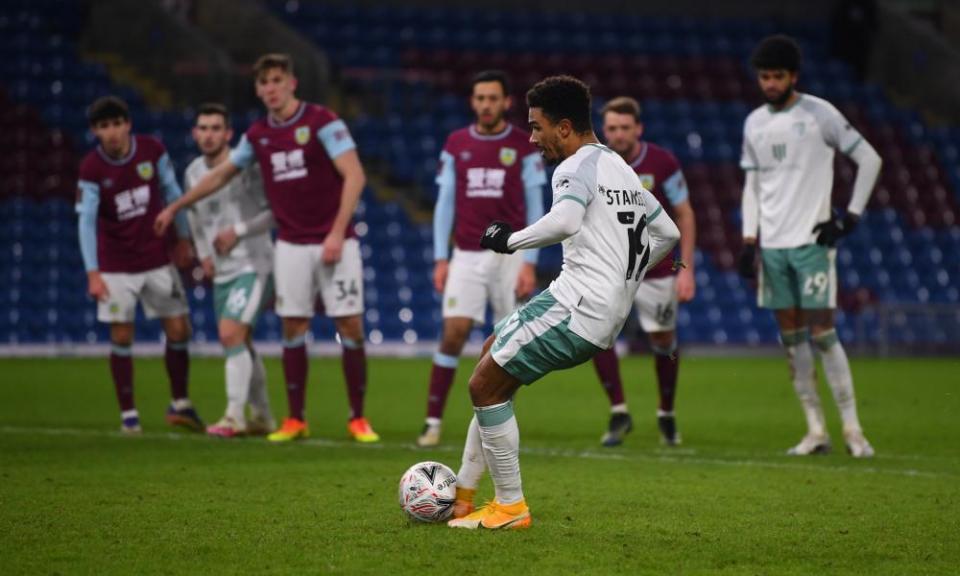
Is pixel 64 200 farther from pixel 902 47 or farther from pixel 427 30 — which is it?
pixel 902 47

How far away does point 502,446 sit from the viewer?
531 centimetres

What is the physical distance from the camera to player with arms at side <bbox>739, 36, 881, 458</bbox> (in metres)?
8.09

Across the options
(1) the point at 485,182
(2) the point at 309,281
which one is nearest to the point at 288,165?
(2) the point at 309,281

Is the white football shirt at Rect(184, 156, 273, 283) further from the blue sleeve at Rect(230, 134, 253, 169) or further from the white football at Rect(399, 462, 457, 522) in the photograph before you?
the white football at Rect(399, 462, 457, 522)

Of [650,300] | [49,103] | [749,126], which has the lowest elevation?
[650,300]

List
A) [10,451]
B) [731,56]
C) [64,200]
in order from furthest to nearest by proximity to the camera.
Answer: [731,56], [64,200], [10,451]

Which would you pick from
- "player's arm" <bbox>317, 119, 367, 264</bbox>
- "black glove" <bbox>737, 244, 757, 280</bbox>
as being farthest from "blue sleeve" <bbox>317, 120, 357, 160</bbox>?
"black glove" <bbox>737, 244, 757, 280</bbox>

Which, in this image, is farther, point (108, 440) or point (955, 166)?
point (955, 166)

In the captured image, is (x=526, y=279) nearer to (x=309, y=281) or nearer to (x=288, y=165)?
(x=309, y=281)

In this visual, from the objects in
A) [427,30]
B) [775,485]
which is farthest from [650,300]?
[427,30]

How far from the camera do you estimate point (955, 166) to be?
23453 millimetres

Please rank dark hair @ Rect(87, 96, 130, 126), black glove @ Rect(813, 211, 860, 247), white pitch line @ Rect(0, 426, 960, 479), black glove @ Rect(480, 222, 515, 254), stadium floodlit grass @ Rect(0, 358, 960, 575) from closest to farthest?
stadium floodlit grass @ Rect(0, 358, 960, 575), black glove @ Rect(480, 222, 515, 254), white pitch line @ Rect(0, 426, 960, 479), black glove @ Rect(813, 211, 860, 247), dark hair @ Rect(87, 96, 130, 126)

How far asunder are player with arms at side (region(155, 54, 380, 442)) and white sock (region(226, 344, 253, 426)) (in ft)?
0.96

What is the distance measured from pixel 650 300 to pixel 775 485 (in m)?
2.36
